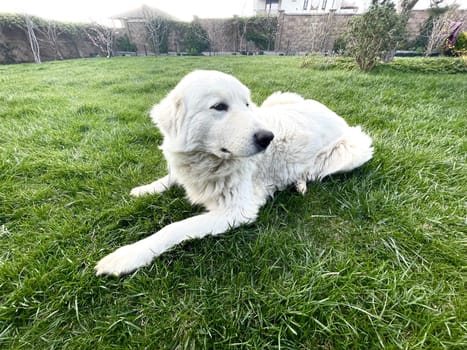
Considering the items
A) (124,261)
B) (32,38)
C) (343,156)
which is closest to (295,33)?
(32,38)

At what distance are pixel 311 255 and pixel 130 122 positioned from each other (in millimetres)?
3165

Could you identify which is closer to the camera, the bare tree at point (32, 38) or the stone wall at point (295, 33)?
the bare tree at point (32, 38)

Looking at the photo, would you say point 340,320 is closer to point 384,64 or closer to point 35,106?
point 35,106

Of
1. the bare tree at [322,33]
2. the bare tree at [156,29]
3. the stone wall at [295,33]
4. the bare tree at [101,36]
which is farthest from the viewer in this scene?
the bare tree at [156,29]

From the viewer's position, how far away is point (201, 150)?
1640mm

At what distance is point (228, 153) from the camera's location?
1539mm

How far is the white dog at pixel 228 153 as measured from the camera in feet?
4.66

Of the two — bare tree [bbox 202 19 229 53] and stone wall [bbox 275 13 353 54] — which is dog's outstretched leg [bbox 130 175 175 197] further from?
bare tree [bbox 202 19 229 53]

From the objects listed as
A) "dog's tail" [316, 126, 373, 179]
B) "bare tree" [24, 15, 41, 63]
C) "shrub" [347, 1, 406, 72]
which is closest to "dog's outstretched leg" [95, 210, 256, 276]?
"dog's tail" [316, 126, 373, 179]

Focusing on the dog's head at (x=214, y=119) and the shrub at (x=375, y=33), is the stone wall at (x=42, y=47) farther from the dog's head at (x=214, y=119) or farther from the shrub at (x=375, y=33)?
the dog's head at (x=214, y=119)

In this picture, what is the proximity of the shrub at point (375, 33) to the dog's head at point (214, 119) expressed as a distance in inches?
256

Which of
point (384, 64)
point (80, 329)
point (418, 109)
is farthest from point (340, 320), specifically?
point (384, 64)

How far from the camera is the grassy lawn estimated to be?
1064 mm

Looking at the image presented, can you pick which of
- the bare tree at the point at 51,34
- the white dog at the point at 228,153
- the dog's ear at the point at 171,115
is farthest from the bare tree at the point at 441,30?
the bare tree at the point at 51,34
